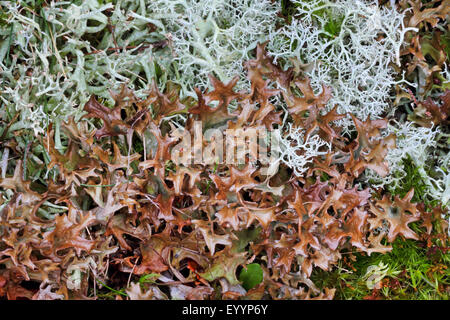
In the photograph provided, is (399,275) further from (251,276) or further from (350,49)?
(350,49)

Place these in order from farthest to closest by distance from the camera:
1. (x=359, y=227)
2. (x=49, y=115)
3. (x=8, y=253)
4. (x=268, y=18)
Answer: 1. (x=268, y=18)
2. (x=49, y=115)
3. (x=359, y=227)
4. (x=8, y=253)

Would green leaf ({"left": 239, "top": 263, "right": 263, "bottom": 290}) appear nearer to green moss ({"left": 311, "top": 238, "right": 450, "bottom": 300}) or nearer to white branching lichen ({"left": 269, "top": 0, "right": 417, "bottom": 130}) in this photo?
green moss ({"left": 311, "top": 238, "right": 450, "bottom": 300})

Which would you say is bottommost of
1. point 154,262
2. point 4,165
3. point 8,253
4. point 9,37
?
point 154,262

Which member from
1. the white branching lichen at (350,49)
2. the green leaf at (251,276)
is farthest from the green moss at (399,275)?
the white branching lichen at (350,49)

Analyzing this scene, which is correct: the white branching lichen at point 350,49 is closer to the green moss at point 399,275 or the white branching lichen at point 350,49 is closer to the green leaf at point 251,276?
the green moss at point 399,275

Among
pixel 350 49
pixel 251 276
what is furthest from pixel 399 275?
pixel 350 49

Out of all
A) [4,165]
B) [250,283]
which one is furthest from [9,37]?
[250,283]

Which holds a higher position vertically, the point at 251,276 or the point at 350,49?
the point at 350,49

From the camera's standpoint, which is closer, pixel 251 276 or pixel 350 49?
pixel 251 276

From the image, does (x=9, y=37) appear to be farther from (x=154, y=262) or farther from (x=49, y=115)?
(x=154, y=262)
